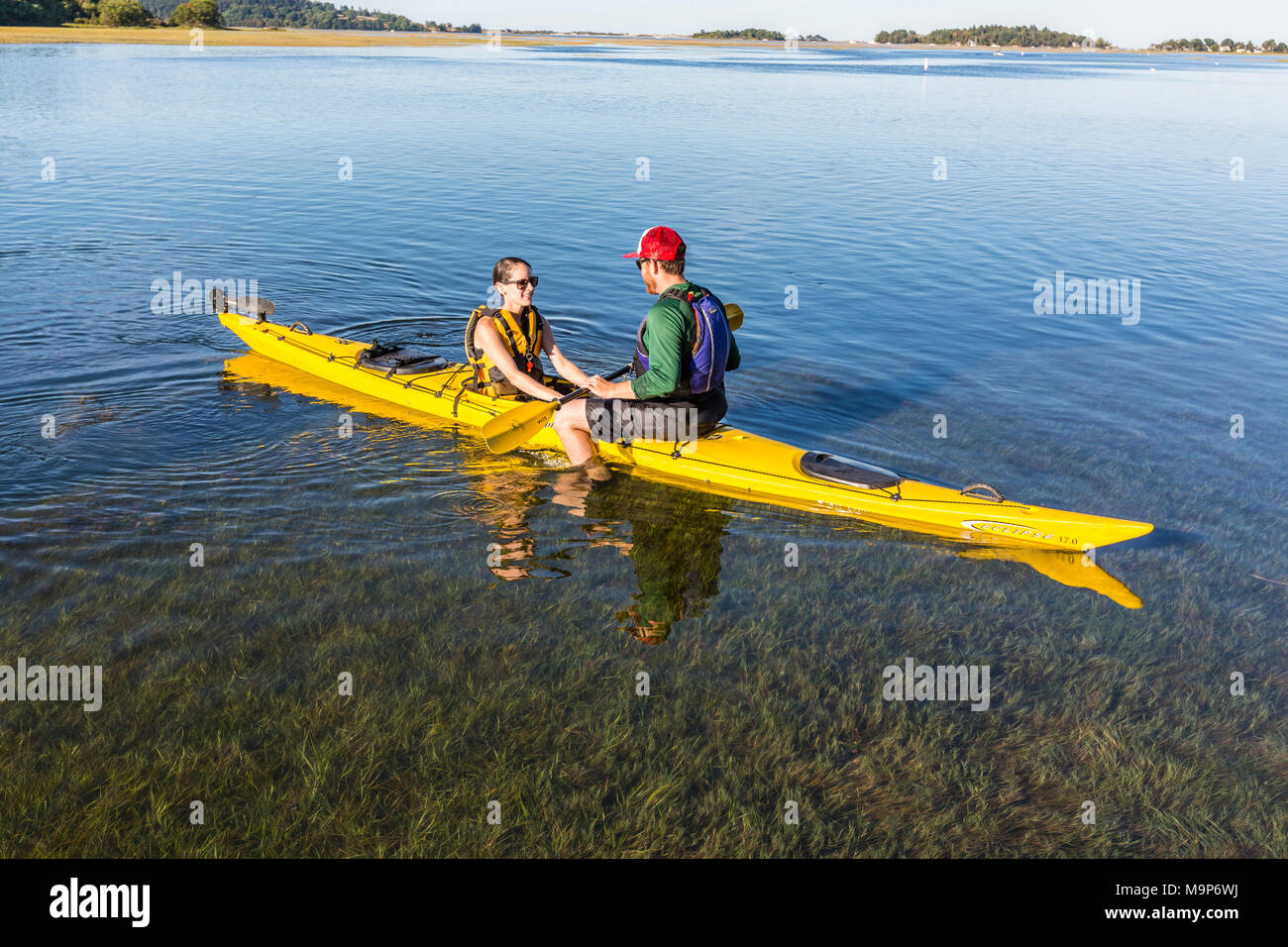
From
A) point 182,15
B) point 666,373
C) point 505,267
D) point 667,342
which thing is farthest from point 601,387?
point 182,15

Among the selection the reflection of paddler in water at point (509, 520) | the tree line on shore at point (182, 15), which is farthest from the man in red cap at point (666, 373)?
the tree line on shore at point (182, 15)

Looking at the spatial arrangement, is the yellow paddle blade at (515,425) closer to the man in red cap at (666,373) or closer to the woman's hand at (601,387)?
the man in red cap at (666,373)

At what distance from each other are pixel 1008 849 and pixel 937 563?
2605 mm

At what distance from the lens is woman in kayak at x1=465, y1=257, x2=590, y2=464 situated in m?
7.44

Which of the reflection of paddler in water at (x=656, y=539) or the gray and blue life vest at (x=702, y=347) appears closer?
the reflection of paddler in water at (x=656, y=539)

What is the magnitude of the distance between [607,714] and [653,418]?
9.96 feet

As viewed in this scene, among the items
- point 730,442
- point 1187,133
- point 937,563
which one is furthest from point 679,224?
point 1187,133

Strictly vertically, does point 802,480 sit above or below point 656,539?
above

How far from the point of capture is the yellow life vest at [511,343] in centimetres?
770

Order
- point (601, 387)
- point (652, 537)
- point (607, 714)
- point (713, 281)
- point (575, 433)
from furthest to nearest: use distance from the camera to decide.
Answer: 1. point (713, 281)
2. point (575, 433)
3. point (601, 387)
4. point (652, 537)
5. point (607, 714)

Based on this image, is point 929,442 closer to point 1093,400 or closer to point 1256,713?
point 1093,400

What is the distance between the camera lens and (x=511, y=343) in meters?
7.77

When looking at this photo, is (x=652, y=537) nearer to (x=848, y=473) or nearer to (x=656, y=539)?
(x=656, y=539)

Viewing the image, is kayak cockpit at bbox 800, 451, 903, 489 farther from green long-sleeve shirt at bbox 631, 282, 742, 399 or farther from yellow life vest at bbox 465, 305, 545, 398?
yellow life vest at bbox 465, 305, 545, 398
